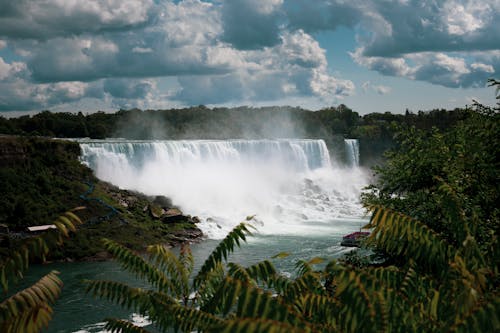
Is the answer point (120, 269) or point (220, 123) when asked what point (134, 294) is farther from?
point (220, 123)

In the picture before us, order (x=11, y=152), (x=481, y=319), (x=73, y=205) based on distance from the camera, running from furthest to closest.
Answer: (x=11, y=152) < (x=73, y=205) < (x=481, y=319)

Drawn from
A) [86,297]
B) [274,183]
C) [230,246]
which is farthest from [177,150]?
[230,246]

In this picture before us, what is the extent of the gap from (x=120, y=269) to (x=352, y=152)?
43.4 metres

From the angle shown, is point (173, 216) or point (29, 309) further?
point (173, 216)

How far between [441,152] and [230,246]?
8963 millimetres

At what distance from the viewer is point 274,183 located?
47.3 m

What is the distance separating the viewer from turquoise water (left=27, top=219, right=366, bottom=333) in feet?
Answer: 52.9

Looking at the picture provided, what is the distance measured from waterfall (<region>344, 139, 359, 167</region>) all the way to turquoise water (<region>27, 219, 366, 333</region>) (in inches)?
990

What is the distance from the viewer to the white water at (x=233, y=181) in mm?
36281

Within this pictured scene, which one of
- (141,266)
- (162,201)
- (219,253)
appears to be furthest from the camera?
(162,201)

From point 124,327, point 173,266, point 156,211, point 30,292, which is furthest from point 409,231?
point 156,211

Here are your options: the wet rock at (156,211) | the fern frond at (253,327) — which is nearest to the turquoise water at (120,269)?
the wet rock at (156,211)

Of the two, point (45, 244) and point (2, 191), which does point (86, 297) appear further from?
point (45, 244)

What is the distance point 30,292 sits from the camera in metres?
3.47
